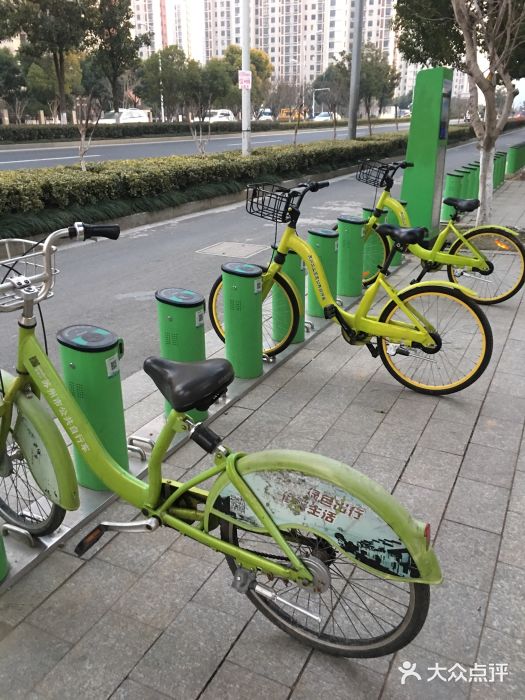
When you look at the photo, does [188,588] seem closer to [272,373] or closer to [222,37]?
[272,373]

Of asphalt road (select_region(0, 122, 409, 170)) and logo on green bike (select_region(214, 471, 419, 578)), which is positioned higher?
asphalt road (select_region(0, 122, 409, 170))

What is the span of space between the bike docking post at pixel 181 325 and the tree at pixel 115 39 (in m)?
29.9

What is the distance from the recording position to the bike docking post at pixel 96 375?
2.90 metres

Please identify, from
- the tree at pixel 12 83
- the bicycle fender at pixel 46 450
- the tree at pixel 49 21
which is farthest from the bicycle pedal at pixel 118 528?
the tree at pixel 12 83

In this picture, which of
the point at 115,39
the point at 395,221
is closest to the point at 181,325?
the point at 395,221

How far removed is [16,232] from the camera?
8516mm

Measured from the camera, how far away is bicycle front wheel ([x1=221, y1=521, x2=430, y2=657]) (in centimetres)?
206

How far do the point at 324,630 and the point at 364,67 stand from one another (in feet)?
143

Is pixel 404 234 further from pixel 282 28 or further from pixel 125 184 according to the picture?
pixel 282 28

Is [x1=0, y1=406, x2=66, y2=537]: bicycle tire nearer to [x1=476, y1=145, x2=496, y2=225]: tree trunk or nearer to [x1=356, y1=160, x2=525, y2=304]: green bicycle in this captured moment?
[x1=356, y1=160, x2=525, y2=304]: green bicycle

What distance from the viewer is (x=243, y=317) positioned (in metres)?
4.27

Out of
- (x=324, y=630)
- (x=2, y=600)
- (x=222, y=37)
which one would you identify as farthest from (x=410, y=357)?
(x=222, y=37)

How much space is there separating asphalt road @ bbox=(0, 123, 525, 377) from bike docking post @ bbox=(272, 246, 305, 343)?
1081 mm

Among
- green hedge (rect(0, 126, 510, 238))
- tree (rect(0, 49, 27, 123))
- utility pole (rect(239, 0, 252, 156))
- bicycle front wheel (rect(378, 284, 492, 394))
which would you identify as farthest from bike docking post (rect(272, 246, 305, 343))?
tree (rect(0, 49, 27, 123))
